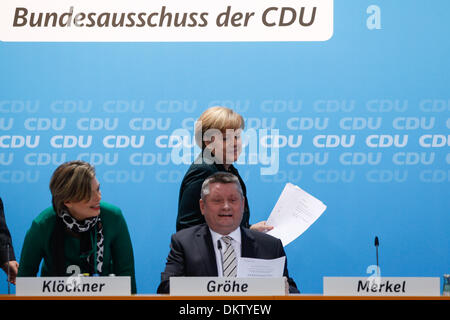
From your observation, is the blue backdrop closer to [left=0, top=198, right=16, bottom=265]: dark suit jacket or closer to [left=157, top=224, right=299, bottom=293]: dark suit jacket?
[left=0, top=198, right=16, bottom=265]: dark suit jacket

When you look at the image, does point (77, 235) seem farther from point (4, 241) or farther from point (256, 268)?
point (256, 268)

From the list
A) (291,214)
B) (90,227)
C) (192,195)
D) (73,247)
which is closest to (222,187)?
(192,195)

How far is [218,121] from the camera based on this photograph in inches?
122

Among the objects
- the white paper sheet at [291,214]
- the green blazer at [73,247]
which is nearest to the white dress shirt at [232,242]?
the white paper sheet at [291,214]

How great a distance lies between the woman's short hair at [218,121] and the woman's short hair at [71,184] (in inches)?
23.9

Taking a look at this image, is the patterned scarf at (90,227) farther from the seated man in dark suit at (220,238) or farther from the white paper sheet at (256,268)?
the white paper sheet at (256,268)

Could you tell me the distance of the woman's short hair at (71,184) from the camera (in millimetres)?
2846

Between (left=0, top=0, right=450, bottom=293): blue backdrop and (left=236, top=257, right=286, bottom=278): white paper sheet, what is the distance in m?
0.73

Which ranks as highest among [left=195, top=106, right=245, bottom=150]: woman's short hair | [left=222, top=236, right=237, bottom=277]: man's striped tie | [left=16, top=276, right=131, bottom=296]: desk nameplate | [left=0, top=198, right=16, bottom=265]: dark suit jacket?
[left=195, top=106, right=245, bottom=150]: woman's short hair

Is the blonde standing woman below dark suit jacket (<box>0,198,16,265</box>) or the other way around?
the other way around

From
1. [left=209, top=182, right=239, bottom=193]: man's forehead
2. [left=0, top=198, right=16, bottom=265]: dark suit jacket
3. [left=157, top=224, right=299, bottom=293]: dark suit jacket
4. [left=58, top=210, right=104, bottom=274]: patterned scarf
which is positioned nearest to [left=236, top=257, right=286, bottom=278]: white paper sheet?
[left=157, top=224, right=299, bottom=293]: dark suit jacket

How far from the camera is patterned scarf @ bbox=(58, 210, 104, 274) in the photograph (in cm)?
280

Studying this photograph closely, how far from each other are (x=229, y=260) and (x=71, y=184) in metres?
0.82
